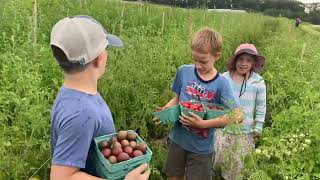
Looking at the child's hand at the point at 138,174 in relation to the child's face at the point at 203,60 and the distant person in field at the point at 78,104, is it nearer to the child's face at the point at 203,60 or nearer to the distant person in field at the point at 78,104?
the distant person in field at the point at 78,104

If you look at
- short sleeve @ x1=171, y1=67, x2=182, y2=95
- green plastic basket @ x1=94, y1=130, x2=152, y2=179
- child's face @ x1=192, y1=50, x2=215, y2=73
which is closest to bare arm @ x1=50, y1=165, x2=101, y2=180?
green plastic basket @ x1=94, y1=130, x2=152, y2=179

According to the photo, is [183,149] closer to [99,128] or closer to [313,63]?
[99,128]

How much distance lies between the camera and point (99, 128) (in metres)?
2.02

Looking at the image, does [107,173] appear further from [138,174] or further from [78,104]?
[78,104]

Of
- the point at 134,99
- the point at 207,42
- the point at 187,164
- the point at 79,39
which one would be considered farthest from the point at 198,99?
the point at 79,39

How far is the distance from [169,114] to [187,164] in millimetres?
538

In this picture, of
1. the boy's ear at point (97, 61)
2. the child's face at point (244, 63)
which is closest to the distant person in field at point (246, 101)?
the child's face at point (244, 63)

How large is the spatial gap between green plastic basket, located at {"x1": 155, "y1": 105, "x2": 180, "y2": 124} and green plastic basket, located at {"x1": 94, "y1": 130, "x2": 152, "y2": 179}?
1.31 m

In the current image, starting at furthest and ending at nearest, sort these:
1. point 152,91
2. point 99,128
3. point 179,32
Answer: point 179,32
point 152,91
point 99,128

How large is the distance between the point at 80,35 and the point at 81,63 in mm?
128

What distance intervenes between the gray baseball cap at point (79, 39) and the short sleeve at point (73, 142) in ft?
0.86

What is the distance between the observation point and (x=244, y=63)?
160 inches

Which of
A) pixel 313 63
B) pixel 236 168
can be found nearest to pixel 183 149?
pixel 236 168

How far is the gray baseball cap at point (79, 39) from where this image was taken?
1.93 meters
